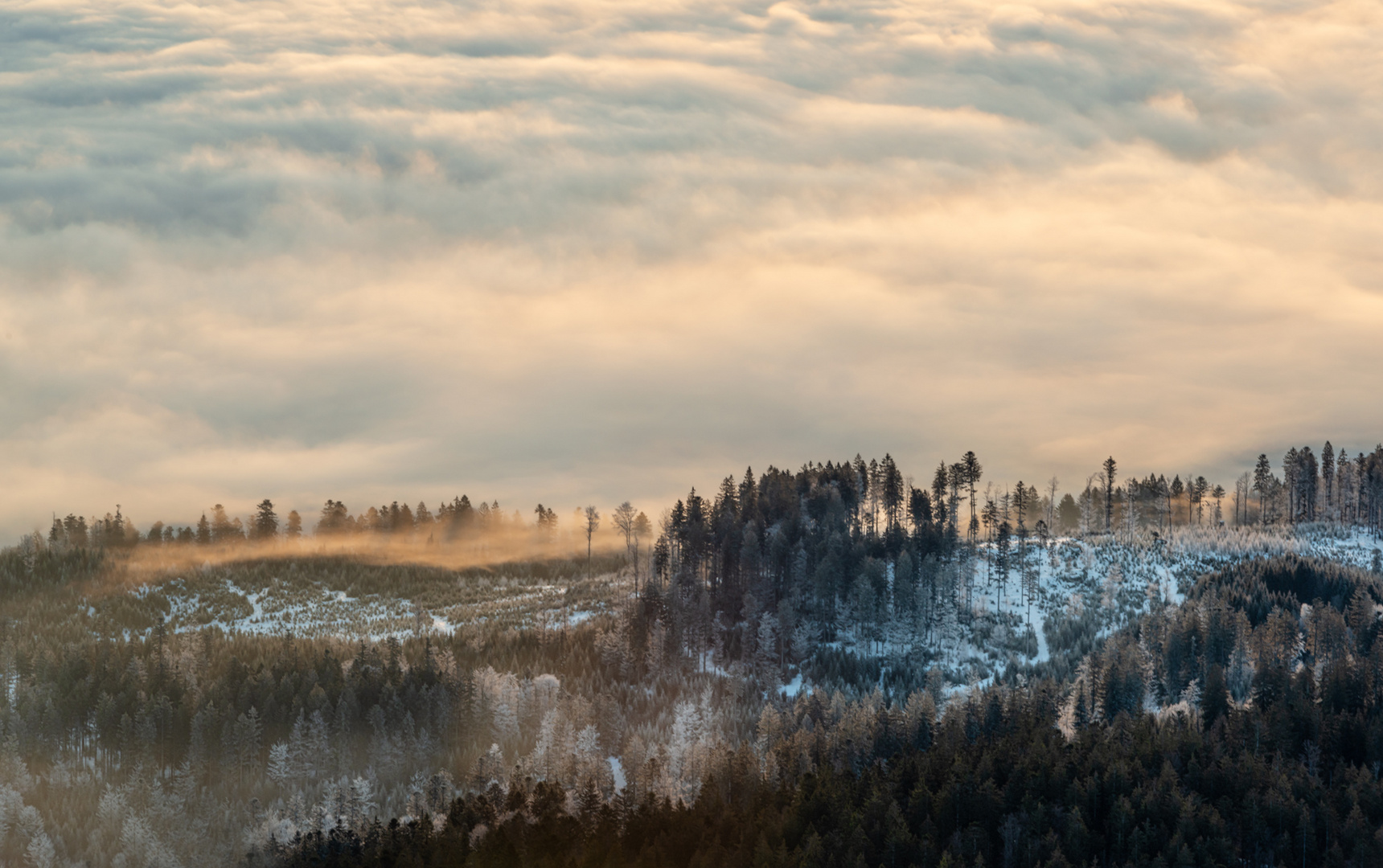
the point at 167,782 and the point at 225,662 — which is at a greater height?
the point at 225,662

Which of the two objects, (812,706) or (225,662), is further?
(225,662)

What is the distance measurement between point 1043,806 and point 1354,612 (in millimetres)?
96232

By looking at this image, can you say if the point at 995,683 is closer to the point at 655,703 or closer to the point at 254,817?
the point at 655,703

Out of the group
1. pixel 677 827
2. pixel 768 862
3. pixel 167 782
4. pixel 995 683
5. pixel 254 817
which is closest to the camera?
pixel 768 862

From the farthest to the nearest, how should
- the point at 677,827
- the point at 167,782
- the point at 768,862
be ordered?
1. the point at 167,782
2. the point at 677,827
3. the point at 768,862

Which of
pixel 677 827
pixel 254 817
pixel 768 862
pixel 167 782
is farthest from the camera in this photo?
pixel 167 782

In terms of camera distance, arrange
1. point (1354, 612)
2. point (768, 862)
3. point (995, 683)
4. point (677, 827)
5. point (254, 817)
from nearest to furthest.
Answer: point (768, 862)
point (677, 827)
point (254, 817)
point (995, 683)
point (1354, 612)

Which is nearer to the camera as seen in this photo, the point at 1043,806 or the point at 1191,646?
the point at 1043,806

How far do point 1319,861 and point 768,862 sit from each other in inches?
2268

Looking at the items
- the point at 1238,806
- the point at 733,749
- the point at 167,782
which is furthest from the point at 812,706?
the point at 167,782

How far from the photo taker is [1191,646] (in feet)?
610

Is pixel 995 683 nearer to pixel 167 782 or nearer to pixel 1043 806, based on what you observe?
pixel 1043 806

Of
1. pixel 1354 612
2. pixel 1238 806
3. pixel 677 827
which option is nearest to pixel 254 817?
pixel 677 827

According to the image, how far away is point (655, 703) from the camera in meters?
182
